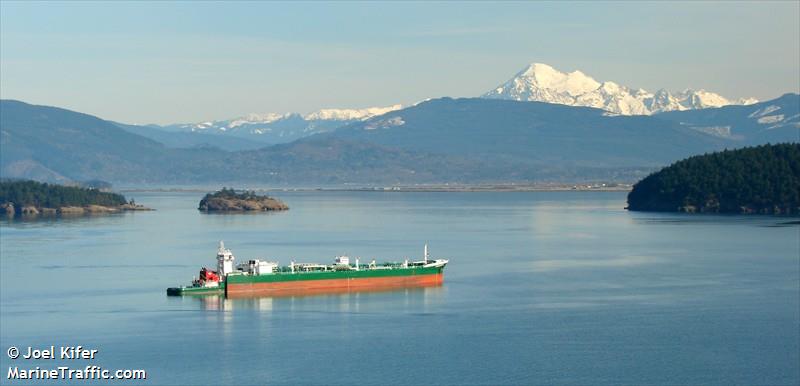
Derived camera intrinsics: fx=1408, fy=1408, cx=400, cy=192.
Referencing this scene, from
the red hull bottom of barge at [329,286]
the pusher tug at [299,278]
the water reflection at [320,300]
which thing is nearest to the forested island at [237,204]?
the pusher tug at [299,278]

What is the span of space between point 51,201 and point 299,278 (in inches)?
3785

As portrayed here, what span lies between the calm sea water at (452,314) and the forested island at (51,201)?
2064 inches

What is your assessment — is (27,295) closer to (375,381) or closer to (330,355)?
(330,355)

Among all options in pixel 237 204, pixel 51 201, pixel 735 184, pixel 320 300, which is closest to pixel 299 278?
pixel 320 300

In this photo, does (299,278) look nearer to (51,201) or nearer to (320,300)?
(320,300)

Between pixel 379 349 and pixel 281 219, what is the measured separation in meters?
88.0

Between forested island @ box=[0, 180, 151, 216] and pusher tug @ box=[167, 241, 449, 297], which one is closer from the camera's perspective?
pusher tug @ box=[167, 241, 449, 297]

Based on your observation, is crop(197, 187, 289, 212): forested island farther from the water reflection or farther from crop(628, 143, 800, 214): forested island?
the water reflection

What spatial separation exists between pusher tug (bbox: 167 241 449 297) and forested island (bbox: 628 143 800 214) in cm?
7523

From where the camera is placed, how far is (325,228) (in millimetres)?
116500

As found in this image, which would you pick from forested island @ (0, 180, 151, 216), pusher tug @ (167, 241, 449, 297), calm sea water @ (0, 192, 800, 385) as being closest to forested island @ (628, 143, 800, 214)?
calm sea water @ (0, 192, 800, 385)

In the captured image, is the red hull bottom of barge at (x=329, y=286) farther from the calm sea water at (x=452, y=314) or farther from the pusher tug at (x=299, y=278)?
the calm sea water at (x=452, y=314)

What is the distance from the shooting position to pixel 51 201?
15362cm

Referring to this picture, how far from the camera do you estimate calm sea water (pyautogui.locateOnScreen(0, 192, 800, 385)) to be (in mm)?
45031
